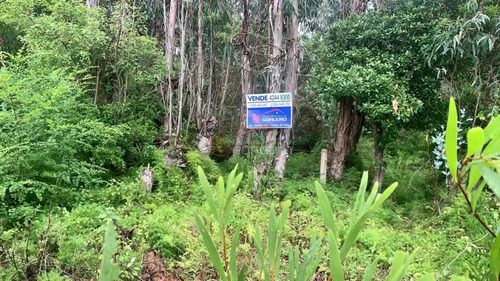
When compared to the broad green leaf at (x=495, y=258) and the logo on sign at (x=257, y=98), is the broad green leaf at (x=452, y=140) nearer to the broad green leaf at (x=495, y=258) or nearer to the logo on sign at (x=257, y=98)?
the broad green leaf at (x=495, y=258)

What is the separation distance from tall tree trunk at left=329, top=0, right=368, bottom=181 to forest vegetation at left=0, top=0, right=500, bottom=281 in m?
0.03

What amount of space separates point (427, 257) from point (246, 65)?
4626mm

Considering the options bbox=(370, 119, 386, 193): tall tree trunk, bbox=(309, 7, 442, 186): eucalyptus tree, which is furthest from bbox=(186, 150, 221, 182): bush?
bbox=(370, 119, 386, 193): tall tree trunk

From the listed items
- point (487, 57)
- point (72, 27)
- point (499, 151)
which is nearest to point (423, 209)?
point (487, 57)

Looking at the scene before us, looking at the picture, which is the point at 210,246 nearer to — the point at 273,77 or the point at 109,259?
the point at 109,259

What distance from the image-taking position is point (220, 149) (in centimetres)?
780

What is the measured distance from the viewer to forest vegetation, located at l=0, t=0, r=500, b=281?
2336mm

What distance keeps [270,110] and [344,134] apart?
2.76m

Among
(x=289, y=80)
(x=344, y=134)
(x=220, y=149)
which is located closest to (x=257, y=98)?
(x=289, y=80)

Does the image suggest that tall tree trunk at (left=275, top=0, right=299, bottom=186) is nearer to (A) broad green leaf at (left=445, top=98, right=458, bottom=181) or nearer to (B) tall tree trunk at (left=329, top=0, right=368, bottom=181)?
(B) tall tree trunk at (left=329, top=0, right=368, bottom=181)

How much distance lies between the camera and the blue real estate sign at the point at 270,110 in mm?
4211

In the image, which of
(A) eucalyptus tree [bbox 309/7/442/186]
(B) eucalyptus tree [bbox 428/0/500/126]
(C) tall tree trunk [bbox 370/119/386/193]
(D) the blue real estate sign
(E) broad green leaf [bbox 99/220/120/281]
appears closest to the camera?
(E) broad green leaf [bbox 99/220/120/281]

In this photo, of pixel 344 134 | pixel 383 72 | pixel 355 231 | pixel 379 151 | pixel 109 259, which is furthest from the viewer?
pixel 344 134

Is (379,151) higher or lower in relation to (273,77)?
lower
